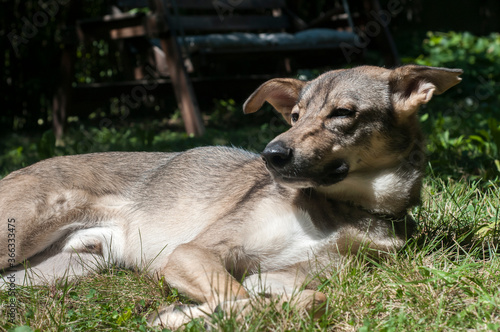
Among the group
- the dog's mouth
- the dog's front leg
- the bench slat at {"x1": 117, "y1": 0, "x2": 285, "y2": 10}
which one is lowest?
the dog's front leg

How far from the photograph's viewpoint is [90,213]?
3.47 m

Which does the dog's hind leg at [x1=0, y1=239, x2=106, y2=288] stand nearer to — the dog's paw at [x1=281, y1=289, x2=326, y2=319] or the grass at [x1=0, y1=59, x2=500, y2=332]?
the grass at [x1=0, y1=59, x2=500, y2=332]

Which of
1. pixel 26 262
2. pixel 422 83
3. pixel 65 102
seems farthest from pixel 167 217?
pixel 65 102

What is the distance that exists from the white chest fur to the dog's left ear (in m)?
0.88

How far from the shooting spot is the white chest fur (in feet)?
9.37

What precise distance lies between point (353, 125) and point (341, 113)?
104mm

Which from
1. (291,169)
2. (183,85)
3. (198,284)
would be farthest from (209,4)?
(198,284)

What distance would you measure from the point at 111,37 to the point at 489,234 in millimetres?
6237

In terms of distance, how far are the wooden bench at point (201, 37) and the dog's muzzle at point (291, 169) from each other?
4.30 metres

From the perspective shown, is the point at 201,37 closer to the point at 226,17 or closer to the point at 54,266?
the point at 226,17

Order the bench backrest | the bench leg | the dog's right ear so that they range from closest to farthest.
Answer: the dog's right ear → the bench leg → the bench backrest

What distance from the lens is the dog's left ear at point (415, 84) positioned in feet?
9.69

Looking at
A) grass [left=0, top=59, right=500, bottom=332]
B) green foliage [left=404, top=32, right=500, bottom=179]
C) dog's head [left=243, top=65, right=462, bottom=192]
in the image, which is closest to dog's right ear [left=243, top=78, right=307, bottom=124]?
dog's head [left=243, top=65, right=462, bottom=192]

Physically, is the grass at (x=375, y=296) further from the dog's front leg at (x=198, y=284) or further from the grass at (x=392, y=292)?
the dog's front leg at (x=198, y=284)
